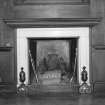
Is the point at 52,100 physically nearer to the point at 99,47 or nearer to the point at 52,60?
the point at 52,60

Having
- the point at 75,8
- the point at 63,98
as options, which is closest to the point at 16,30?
the point at 75,8

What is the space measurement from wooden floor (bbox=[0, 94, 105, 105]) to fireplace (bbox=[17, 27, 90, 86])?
43cm

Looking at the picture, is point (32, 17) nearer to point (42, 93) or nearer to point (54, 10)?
point (54, 10)

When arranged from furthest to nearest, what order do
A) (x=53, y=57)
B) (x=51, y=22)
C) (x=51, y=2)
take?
(x=53, y=57)
(x=51, y=2)
(x=51, y=22)

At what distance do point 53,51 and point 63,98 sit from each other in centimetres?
93

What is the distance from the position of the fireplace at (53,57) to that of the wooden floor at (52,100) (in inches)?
17.1

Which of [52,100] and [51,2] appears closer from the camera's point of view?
[52,100]

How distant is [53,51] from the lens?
4793mm

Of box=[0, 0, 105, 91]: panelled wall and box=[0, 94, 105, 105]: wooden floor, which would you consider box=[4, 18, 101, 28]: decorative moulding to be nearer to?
box=[0, 0, 105, 91]: panelled wall

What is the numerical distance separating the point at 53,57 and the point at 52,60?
0.18 ft

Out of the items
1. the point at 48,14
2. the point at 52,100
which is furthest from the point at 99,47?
the point at 52,100

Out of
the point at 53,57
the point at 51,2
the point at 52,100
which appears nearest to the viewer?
the point at 52,100

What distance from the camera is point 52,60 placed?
4.81 m

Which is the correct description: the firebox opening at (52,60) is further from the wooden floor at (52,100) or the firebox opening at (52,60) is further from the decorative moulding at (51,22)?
the wooden floor at (52,100)
